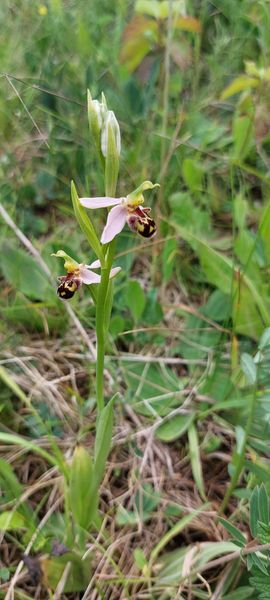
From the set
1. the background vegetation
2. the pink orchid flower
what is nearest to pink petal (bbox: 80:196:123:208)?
the pink orchid flower

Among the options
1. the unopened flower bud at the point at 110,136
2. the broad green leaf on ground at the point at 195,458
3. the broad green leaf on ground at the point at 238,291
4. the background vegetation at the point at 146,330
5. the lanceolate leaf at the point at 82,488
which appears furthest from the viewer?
the broad green leaf on ground at the point at 238,291

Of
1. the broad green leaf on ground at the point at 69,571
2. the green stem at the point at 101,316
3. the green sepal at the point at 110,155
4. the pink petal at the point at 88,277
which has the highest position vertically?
the green sepal at the point at 110,155

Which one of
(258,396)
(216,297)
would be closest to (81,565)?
(258,396)

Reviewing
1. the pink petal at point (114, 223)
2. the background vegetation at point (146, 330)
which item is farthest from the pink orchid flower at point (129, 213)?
the background vegetation at point (146, 330)

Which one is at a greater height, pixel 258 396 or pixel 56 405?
pixel 258 396

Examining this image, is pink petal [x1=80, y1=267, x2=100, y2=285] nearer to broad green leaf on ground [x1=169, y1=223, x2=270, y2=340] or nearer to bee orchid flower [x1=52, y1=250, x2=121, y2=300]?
bee orchid flower [x1=52, y1=250, x2=121, y2=300]

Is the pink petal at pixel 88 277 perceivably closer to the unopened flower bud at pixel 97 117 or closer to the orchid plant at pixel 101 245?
the orchid plant at pixel 101 245

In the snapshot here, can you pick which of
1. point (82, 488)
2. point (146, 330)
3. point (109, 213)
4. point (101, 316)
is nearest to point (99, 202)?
point (109, 213)

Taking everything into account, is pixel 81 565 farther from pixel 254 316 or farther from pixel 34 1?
pixel 34 1
